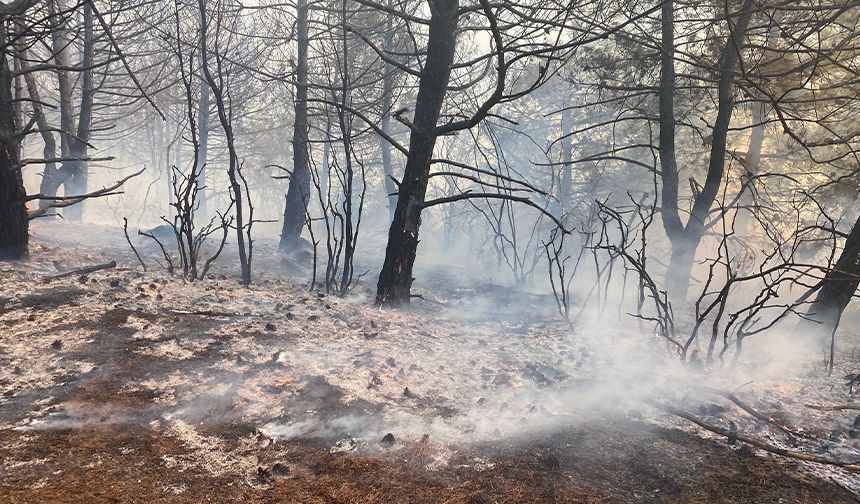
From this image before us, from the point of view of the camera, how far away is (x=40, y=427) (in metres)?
2.17

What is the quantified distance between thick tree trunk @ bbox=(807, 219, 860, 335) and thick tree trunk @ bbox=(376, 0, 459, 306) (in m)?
4.31

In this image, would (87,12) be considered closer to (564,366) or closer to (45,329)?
(45,329)

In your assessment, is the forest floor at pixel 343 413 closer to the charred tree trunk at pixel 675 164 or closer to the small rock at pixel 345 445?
the small rock at pixel 345 445

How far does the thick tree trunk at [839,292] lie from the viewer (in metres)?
4.84

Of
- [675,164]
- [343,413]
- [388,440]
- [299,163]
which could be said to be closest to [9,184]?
[343,413]

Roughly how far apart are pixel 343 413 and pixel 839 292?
18.0 feet

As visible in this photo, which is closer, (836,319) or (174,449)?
(174,449)

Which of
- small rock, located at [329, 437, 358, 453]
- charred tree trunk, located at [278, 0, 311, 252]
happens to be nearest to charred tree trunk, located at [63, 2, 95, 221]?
charred tree trunk, located at [278, 0, 311, 252]

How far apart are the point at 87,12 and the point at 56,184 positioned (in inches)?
162

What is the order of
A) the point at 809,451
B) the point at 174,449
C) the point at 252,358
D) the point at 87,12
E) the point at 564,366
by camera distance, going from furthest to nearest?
the point at 87,12, the point at 564,366, the point at 252,358, the point at 809,451, the point at 174,449

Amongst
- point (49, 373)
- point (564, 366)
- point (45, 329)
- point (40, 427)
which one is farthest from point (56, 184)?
point (564, 366)

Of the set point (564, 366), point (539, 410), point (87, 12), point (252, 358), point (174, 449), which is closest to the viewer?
point (174, 449)

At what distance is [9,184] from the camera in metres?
5.33

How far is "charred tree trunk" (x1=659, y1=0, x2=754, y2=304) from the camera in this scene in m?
6.92
